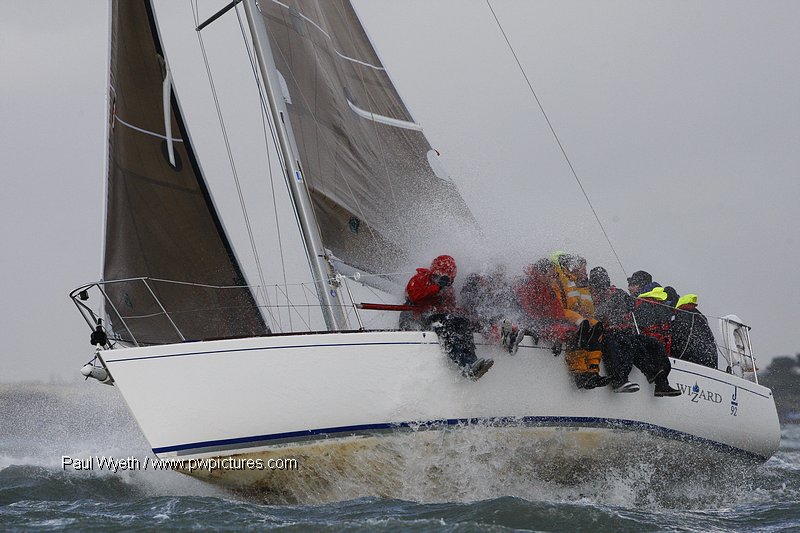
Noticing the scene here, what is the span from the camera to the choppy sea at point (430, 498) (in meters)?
5.36

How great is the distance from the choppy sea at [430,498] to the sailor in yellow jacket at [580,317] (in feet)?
2.24

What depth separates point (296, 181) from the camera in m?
7.43

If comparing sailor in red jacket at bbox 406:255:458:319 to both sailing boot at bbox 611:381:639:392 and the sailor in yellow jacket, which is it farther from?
sailing boot at bbox 611:381:639:392

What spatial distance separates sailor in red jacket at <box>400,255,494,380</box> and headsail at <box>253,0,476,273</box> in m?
1.17

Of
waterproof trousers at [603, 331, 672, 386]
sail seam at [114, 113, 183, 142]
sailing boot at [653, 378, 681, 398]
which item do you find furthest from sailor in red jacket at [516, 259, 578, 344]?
sail seam at [114, 113, 183, 142]

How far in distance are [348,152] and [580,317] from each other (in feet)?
7.89

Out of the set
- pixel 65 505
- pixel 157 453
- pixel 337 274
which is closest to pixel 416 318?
pixel 337 274

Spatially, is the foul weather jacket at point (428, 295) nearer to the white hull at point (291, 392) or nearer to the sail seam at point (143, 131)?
the white hull at point (291, 392)

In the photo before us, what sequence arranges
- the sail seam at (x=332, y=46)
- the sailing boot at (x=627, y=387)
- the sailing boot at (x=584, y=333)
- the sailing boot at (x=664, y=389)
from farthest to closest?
the sail seam at (x=332, y=46) → the sailing boot at (x=664, y=389) → the sailing boot at (x=627, y=387) → the sailing boot at (x=584, y=333)

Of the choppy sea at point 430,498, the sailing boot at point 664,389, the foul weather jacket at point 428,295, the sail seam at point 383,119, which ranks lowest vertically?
the choppy sea at point 430,498

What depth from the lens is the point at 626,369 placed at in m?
7.19

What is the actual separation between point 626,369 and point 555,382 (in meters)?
0.69

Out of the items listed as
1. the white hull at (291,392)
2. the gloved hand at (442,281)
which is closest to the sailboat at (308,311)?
the white hull at (291,392)

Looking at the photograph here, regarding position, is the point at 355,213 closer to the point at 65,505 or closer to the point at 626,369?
the point at 626,369
